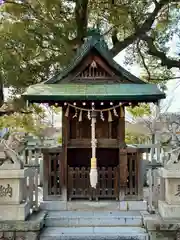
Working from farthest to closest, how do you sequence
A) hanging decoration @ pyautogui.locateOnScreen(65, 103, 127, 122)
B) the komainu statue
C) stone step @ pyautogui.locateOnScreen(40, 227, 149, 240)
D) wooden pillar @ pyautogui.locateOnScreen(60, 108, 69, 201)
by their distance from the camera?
wooden pillar @ pyautogui.locateOnScreen(60, 108, 69, 201) → hanging decoration @ pyautogui.locateOnScreen(65, 103, 127, 122) → the komainu statue → stone step @ pyautogui.locateOnScreen(40, 227, 149, 240)

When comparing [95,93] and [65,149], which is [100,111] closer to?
[95,93]

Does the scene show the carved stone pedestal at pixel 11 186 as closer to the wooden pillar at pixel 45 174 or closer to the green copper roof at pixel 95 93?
the wooden pillar at pixel 45 174

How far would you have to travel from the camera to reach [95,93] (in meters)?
7.73

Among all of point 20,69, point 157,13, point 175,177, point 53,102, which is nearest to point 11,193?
point 53,102

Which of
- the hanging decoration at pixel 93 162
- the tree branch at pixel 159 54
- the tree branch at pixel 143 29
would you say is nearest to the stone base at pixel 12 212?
the hanging decoration at pixel 93 162

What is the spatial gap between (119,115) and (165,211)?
8.09ft

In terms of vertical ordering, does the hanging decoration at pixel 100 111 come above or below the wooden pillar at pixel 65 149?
above

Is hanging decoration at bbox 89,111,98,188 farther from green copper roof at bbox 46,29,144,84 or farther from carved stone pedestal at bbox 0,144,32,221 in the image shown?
carved stone pedestal at bbox 0,144,32,221

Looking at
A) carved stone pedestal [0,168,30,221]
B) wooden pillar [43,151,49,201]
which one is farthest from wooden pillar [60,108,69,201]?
carved stone pedestal [0,168,30,221]

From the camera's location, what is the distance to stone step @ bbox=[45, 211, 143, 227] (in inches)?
286

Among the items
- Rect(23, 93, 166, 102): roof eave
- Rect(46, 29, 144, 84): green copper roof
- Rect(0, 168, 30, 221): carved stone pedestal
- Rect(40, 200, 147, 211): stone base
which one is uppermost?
Rect(46, 29, 144, 84): green copper roof

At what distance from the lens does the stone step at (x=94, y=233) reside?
6680 mm

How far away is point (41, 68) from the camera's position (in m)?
13.2

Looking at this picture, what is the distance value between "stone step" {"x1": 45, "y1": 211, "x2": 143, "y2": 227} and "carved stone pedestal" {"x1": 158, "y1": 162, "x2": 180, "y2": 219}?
64 cm
